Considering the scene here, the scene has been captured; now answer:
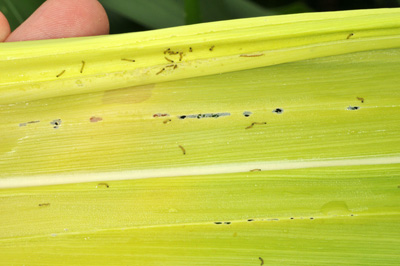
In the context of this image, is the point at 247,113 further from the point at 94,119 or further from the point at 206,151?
the point at 94,119

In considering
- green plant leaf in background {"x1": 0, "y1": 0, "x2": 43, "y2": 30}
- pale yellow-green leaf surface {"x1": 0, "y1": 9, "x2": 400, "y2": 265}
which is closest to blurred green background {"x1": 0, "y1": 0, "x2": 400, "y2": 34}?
green plant leaf in background {"x1": 0, "y1": 0, "x2": 43, "y2": 30}

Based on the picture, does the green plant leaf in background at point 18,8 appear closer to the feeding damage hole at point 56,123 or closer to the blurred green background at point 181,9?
the blurred green background at point 181,9

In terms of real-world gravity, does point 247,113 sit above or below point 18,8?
below

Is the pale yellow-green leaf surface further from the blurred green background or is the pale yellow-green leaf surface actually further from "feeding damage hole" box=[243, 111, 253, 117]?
the blurred green background

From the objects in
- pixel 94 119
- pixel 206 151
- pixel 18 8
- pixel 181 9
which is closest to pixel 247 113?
pixel 206 151

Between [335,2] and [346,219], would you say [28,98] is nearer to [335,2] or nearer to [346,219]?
[346,219]

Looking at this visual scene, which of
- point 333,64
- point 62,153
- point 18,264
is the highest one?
point 333,64

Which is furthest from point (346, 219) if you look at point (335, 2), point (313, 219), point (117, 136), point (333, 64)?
point (335, 2)
